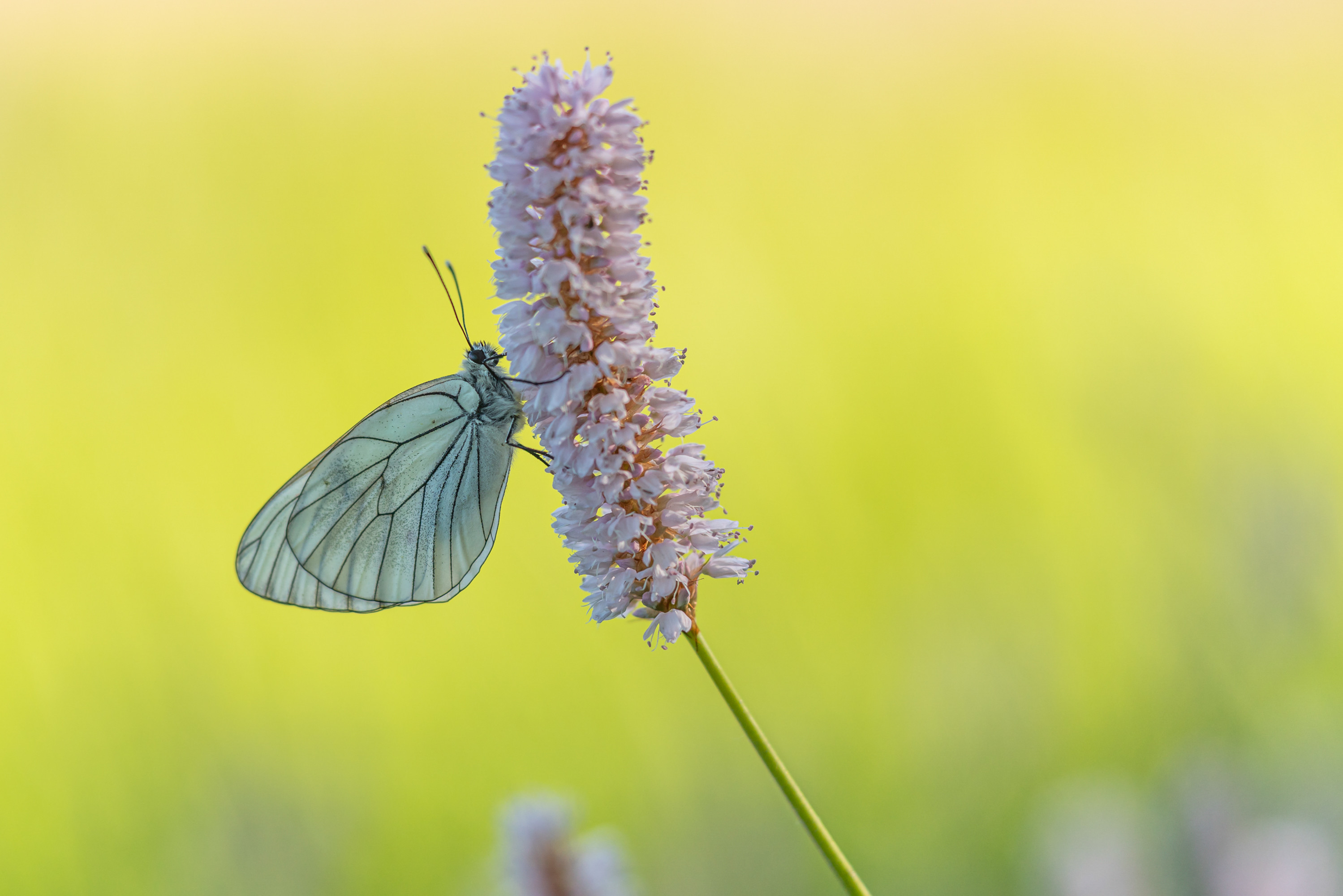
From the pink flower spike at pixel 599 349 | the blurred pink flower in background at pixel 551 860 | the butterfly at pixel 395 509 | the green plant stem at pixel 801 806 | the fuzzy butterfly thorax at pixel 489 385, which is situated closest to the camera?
the green plant stem at pixel 801 806

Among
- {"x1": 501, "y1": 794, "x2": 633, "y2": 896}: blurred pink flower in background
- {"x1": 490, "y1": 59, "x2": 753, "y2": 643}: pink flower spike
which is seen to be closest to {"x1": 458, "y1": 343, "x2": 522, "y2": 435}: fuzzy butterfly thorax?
{"x1": 490, "y1": 59, "x2": 753, "y2": 643}: pink flower spike

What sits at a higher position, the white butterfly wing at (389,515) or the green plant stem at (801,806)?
the white butterfly wing at (389,515)

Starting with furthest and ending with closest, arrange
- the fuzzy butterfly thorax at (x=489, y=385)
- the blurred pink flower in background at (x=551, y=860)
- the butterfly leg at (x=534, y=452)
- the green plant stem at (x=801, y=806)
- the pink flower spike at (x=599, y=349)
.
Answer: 1. the fuzzy butterfly thorax at (x=489, y=385)
2. the butterfly leg at (x=534, y=452)
3. the blurred pink flower in background at (x=551, y=860)
4. the pink flower spike at (x=599, y=349)
5. the green plant stem at (x=801, y=806)

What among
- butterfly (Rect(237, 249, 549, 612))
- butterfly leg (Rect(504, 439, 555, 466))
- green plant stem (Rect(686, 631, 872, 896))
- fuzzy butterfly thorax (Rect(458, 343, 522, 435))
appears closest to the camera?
green plant stem (Rect(686, 631, 872, 896))

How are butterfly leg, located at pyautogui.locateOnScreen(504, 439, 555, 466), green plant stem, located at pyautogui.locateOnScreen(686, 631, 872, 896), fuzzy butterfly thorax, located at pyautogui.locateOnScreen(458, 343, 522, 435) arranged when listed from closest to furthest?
green plant stem, located at pyautogui.locateOnScreen(686, 631, 872, 896) < butterfly leg, located at pyautogui.locateOnScreen(504, 439, 555, 466) < fuzzy butterfly thorax, located at pyautogui.locateOnScreen(458, 343, 522, 435)

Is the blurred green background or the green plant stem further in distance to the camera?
the blurred green background

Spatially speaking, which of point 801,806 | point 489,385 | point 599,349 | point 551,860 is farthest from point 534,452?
point 801,806

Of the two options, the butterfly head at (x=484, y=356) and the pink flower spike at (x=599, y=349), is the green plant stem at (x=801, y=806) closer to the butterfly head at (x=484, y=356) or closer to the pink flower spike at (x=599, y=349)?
the pink flower spike at (x=599, y=349)

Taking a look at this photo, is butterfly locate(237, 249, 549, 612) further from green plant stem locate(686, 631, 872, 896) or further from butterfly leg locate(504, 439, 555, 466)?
green plant stem locate(686, 631, 872, 896)

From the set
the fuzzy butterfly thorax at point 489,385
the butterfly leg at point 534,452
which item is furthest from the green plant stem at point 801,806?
the fuzzy butterfly thorax at point 489,385
